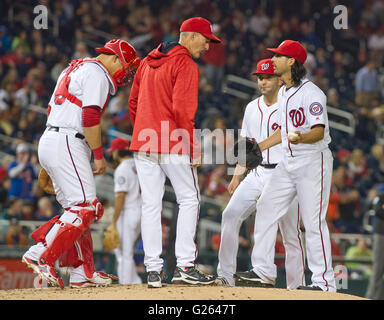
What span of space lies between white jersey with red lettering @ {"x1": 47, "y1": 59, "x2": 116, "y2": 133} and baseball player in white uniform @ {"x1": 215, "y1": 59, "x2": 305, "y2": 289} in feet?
5.12

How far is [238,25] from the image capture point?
1783 cm

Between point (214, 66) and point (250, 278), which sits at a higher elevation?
point (214, 66)

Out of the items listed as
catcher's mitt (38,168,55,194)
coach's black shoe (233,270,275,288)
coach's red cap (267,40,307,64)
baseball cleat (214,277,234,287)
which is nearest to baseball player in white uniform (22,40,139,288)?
catcher's mitt (38,168,55,194)

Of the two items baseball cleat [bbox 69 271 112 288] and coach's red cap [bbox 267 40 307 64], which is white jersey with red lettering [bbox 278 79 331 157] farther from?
baseball cleat [bbox 69 271 112 288]

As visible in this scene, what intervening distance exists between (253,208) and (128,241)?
8.34 ft

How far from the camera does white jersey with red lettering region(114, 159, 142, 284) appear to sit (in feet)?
28.9

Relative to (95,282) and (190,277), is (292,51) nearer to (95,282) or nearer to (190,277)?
(190,277)

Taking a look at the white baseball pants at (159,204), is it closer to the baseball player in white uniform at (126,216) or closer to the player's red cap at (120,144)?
the baseball player in white uniform at (126,216)

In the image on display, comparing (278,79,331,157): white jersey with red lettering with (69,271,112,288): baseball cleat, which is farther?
(69,271,112,288): baseball cleat

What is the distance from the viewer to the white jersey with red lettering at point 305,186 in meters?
5.96

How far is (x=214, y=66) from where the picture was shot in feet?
52.0

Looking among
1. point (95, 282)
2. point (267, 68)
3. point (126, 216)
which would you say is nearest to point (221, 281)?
point (95, 282)
